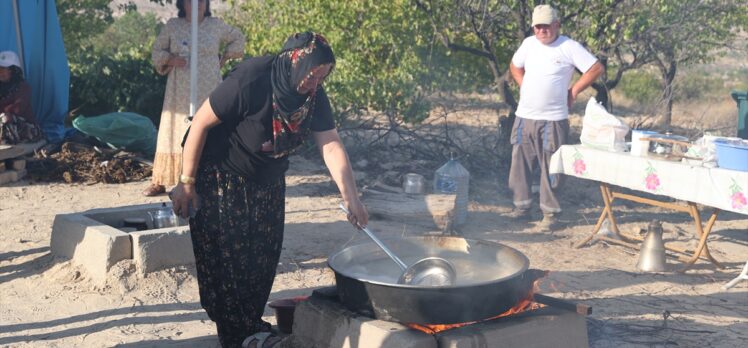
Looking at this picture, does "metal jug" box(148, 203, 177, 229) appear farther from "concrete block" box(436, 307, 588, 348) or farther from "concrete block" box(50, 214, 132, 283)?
"concrete block" box(436, 307, 588, 348)

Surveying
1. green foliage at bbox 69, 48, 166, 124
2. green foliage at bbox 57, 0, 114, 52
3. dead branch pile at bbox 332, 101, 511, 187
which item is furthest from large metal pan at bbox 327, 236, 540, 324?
green foliage at bbox 57, 0, 114, 52

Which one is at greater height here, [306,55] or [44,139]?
[306,55]

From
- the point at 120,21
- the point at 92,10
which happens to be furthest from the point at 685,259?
the point at 120,21

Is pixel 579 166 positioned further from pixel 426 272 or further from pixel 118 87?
pixel 118 87

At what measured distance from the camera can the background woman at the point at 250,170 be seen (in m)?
3.71

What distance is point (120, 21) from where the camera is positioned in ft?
88.1

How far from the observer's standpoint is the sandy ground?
471 cm

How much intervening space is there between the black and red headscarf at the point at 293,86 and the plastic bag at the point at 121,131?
5.76 meters

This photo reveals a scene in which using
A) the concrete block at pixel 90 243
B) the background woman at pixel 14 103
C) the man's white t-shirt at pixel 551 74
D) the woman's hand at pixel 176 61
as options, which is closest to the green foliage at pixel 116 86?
the background woman at pixel 14 103

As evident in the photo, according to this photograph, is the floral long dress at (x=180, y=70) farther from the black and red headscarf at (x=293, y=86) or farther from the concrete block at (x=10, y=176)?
the black and red headscarf at (x=293, y=86)

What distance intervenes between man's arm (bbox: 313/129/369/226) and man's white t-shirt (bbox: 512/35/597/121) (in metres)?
3.58

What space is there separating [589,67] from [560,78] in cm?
25

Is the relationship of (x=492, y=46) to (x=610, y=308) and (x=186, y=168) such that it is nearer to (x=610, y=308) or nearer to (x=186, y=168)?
(x=610, y=308)

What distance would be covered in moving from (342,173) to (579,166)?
11.1 feet
